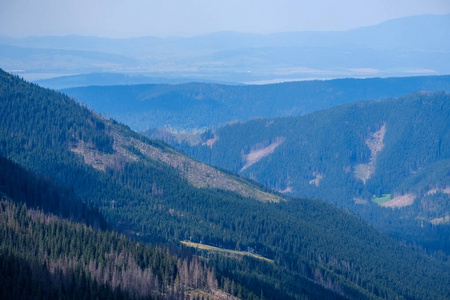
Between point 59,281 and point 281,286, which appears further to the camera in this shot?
point 281,286

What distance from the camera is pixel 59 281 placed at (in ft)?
323

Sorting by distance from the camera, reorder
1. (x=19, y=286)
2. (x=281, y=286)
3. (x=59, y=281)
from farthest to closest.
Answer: (x=281, y=286)
(x=59, y=281)
(x=19, y=286)

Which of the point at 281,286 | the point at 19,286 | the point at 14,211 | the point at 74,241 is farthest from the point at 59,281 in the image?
the point at 281,286

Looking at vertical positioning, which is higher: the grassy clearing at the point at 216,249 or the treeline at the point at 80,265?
the treeline at the point at 80,265

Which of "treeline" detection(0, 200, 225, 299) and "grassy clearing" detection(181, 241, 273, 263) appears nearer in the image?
"treeline" detection(0, 200, 225, 299)

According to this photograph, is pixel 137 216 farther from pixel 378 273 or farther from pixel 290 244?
pixel 378 273

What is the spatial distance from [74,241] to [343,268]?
8110cm

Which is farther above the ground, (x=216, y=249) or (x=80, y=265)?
(x=80, y=265)

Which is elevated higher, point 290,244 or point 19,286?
point 19,286

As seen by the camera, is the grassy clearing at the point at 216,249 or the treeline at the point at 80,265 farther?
the grassy clearing at the point at 216,249

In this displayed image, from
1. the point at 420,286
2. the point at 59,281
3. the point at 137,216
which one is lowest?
the point at 420,286

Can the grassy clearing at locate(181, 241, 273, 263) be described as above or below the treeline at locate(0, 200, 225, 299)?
below

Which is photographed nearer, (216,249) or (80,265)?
(80,265)

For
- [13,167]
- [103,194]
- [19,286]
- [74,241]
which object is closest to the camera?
[19,286]
